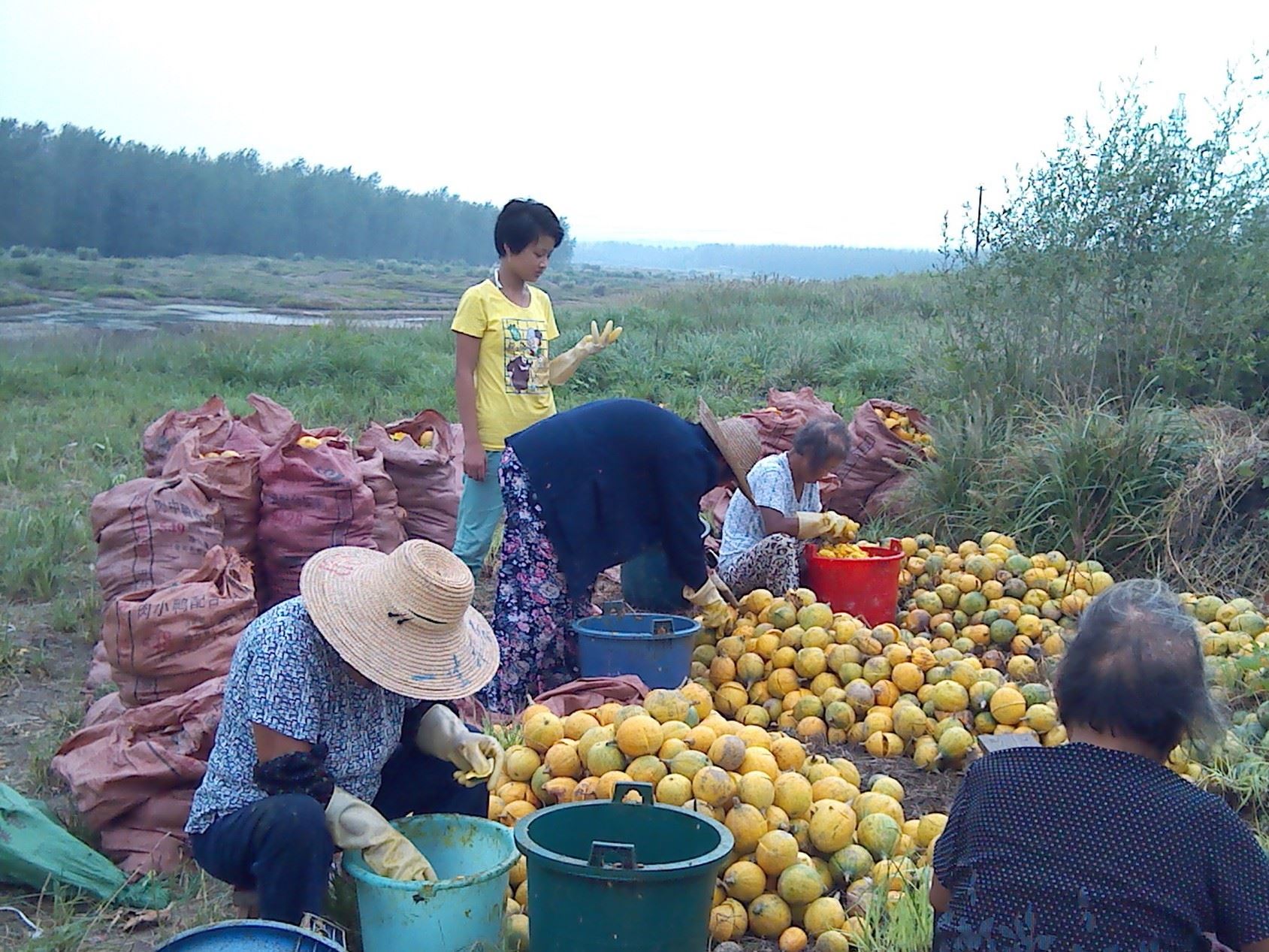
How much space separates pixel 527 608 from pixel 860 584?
4.64 feet

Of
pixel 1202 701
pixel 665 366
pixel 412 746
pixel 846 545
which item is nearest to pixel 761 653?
pixel 846 545

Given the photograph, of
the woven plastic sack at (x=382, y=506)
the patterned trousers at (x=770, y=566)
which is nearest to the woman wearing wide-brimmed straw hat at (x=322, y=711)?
the patterned trousers at (x=770, y=566)

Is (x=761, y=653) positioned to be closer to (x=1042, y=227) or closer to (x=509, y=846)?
(x=509, y=846)

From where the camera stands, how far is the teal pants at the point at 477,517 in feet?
16.4

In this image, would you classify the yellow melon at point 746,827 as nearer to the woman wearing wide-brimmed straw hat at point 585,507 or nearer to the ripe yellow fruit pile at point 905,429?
the woman wearing wide-brimmed straw hat at point 585,507

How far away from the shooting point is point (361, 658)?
2.47 meters

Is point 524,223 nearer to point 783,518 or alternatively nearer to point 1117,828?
point 783,518

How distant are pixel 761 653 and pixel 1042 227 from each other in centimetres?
416

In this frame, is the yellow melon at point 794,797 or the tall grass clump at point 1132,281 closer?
the yellow melon at point 794,797

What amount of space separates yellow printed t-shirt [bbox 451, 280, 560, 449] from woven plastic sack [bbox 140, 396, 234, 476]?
1546 mm

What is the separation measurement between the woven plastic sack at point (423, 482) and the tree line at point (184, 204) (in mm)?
38011

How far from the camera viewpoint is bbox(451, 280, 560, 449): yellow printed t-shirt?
4.88m

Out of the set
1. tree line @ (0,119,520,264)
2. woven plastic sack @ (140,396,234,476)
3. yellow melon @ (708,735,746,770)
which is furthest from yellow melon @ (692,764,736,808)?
tree line @ (0,119,520,264)

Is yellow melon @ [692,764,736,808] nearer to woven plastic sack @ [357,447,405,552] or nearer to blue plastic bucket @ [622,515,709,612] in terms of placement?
blue plastic bucket @ [622,515,709,612]
